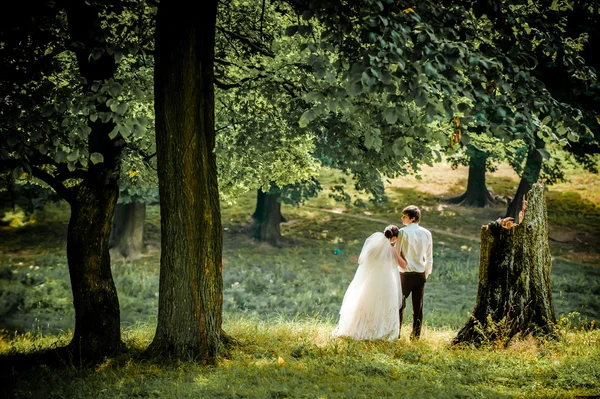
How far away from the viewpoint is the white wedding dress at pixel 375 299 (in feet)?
30.3

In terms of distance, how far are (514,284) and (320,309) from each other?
841 centimetres

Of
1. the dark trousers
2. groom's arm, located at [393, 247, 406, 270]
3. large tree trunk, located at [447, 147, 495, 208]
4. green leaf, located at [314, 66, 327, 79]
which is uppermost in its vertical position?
green leaf, located at [314, 66, 327, 79]

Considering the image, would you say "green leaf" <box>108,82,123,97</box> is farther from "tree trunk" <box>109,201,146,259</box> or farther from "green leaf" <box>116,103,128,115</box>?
"tree trunk" <box>109,201,146,259</box>

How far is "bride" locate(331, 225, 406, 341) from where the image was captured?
9227mm

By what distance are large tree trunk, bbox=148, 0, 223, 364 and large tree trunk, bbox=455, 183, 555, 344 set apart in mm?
4127

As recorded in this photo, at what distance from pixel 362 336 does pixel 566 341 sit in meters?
3.11

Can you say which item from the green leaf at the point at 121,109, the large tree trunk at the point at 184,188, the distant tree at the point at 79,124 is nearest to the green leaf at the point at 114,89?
the distant tree at the point at 79,124

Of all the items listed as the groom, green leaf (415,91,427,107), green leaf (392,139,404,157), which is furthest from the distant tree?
the groom

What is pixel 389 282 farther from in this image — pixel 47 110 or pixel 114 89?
pixel 47 110

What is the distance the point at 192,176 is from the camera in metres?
7.34

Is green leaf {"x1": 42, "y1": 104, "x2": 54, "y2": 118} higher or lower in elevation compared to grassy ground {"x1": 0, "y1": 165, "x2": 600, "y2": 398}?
higher

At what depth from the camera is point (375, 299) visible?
9.31 m

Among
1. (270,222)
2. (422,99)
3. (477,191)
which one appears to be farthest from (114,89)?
(477,191)

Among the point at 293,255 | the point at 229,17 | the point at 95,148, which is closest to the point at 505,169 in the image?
the point at 293,255
